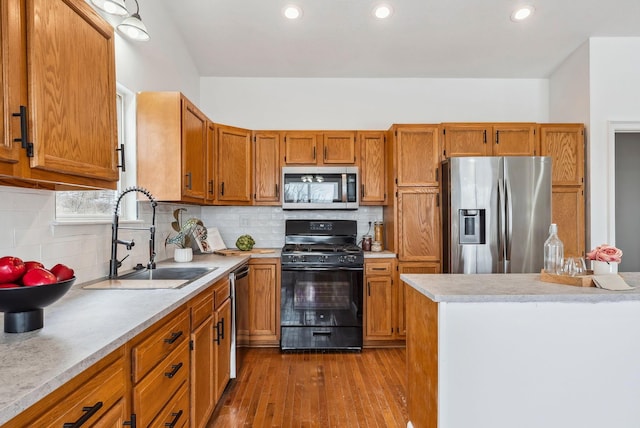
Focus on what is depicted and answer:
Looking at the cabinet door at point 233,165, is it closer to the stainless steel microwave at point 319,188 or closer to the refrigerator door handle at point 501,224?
the stainless steel microwave at point 319,188

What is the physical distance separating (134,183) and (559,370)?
2.65m

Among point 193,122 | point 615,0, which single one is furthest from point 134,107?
point 615,0

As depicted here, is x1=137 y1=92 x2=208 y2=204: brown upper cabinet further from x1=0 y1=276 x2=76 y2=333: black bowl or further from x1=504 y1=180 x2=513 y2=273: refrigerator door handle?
x1=504 y1=180 x2=513 y2=273: refrigerator door handle

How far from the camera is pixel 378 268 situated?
3430 millimetres

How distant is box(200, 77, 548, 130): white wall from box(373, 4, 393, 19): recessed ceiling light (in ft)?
3.70

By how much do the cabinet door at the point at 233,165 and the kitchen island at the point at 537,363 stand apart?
2429 millimetres

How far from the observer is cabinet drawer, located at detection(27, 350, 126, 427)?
82 centimetres

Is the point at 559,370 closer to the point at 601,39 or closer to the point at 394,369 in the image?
the point at 394,369

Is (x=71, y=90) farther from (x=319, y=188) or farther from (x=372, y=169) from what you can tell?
(x=372, y=169)

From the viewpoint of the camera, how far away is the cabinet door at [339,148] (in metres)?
3.71

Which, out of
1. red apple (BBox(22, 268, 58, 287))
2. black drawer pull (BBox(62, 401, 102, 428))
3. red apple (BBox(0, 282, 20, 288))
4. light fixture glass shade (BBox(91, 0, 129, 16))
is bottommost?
black drawer pull (BBox(62, 401, 102, 428))

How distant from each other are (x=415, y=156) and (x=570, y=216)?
1.59 meters

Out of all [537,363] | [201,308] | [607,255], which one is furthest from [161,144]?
[607,255]

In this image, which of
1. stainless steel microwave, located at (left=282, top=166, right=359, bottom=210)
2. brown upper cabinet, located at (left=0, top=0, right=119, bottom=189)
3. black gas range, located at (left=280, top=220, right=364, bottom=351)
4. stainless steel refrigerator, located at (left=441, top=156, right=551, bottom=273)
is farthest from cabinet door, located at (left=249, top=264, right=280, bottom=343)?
brown upper cabinet, located at (left=0, top=0, right=119, bottom=189)
